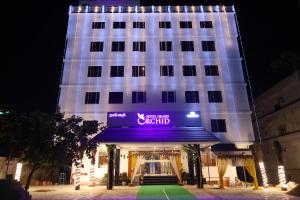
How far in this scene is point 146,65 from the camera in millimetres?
29938

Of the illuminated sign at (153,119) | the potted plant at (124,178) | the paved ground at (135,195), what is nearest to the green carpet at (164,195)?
the paved ground at (135,195)

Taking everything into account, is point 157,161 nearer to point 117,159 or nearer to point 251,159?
point 117,159

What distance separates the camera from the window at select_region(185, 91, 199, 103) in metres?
28.4

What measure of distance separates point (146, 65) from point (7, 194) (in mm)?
21345

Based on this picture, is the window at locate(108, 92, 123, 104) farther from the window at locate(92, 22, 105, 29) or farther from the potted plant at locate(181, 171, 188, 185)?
the potted plant at locate(181, 171, 188, 185)

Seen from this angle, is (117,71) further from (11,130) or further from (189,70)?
(11,130)

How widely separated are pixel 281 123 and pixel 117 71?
78.0 feet

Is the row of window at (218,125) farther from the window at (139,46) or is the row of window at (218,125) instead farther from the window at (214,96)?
the window at (139,46)

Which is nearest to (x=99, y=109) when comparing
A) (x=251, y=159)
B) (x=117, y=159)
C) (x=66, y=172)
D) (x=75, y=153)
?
(x=117, y=159)

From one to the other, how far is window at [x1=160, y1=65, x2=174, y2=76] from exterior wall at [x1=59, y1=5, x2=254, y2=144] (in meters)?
0.43

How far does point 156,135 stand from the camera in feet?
75.2

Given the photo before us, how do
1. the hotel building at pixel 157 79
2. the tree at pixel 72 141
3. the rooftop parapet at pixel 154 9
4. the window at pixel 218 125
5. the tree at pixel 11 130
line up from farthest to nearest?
the rooftop parapet at pixel 154 9 → the window at pixel 218 125 → the hotel building at pixel 157 79 → the tree at pixel 72 141 → the tree at pixel 11 130

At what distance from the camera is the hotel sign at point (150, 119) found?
24.3 meters

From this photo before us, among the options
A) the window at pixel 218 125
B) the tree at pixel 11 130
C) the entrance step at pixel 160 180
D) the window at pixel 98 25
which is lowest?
the entrance step at pixel 160 180
